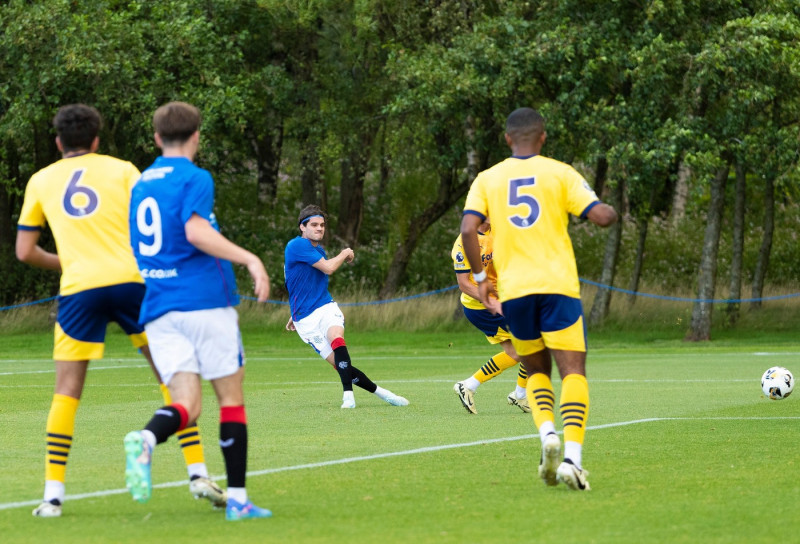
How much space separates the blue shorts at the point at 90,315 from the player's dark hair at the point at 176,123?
835 mm

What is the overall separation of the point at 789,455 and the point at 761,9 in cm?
2027

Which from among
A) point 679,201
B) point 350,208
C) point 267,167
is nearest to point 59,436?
point 350,208

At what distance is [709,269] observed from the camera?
29375 mm

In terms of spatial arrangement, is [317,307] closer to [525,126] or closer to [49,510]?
[525,126]

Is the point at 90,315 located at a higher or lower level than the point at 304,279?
higher

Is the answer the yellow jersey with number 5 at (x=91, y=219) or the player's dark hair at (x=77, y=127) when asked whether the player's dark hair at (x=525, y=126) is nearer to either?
the yellow jersey with number 5 at (x=91, y=219)

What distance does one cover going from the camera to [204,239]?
248 inches

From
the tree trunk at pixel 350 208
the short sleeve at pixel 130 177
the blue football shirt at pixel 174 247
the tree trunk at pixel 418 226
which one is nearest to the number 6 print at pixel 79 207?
the short sleeve at pixel 130 177

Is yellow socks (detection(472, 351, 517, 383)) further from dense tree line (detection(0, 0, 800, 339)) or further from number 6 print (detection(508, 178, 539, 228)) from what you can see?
dense tree line (detection(0, 0, 800, 339))

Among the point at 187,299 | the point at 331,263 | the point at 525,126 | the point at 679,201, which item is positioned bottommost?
the point at 679,201

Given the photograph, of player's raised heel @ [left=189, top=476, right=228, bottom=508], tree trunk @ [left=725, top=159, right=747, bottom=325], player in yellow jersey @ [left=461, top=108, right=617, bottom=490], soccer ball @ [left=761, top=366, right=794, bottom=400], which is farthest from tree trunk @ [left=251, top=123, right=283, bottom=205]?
player's raised heel @ [left=189, top=476, right=228, bottom=508]

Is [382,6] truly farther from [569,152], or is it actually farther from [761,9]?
[761,9]

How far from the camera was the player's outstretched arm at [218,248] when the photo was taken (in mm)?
6195

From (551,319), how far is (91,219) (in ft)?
8.58
